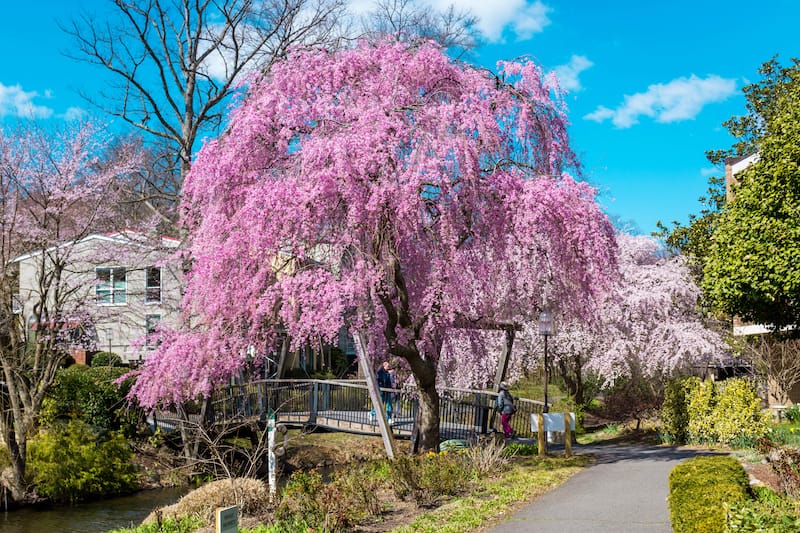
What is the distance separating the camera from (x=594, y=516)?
980 centimetres

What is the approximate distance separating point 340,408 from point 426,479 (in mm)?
11381

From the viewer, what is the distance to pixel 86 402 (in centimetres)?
2173

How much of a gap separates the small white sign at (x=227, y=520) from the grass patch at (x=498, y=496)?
8.02 feet

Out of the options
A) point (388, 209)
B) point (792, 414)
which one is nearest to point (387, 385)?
point (792, 414)

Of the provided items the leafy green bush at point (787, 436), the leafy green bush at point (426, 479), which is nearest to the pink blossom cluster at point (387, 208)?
the leafy green bush at point (426, 479)

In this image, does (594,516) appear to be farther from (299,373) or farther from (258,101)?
(299,373)

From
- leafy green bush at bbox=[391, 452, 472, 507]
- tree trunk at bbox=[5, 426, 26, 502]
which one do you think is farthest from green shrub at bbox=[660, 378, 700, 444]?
tree trunk at bbox=[5, 426, 26, 502]

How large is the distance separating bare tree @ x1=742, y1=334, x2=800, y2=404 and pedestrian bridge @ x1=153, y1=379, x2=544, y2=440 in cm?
735

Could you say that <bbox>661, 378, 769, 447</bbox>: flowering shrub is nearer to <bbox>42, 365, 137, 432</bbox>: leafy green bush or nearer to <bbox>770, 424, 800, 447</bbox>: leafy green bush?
<bbox>770, 424, 800, 447</bbox>: leafy green bush

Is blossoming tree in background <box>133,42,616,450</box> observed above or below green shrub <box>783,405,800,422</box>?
above

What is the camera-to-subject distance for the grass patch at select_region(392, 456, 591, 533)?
9594 millimetres

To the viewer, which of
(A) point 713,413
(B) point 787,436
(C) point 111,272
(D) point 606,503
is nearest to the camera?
(D) point 606,503

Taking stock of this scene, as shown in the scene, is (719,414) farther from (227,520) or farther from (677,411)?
(227,520)

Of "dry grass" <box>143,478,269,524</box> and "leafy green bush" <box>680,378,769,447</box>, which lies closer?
"dry grass" <box>143,478,269,524</box>
